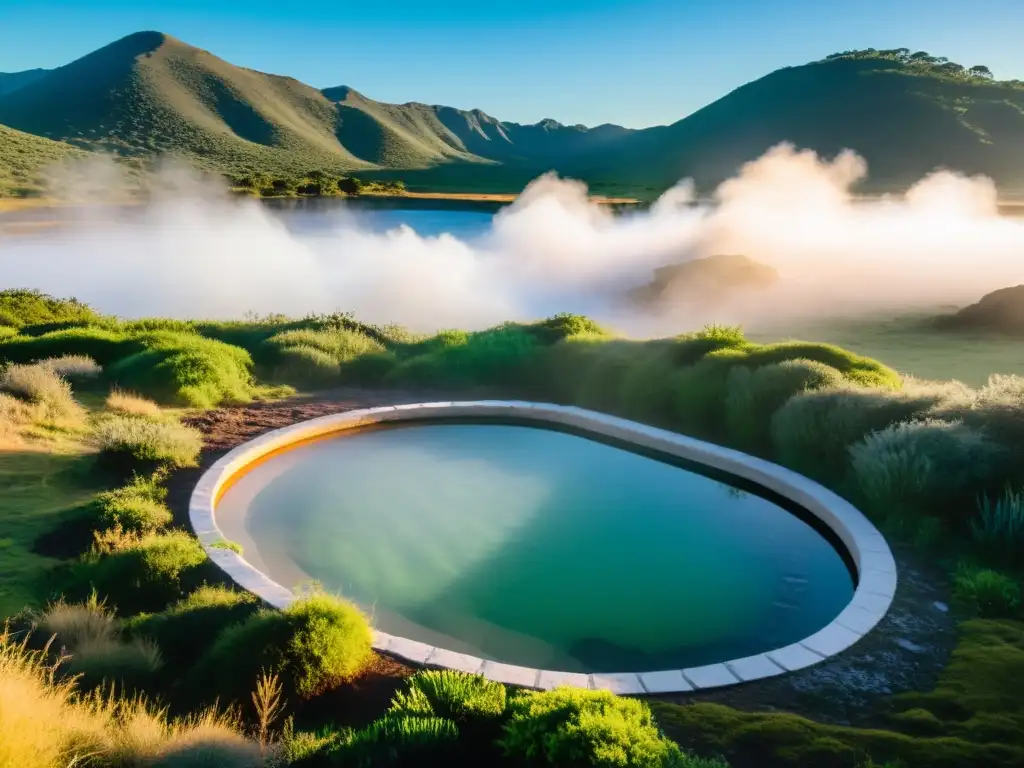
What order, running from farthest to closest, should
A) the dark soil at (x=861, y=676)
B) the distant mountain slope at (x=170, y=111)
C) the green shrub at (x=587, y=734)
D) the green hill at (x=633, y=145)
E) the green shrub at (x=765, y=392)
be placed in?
the green hill at (x=633, y=145), the distant mountain slope at (x=170, y=111), the green shrub at (x=765, y=392), the dark soil at (x=861, y=676), the green shrub at (x=587, y=734)

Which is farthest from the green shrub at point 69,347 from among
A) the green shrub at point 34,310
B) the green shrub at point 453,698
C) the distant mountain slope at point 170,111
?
the distant mountain slope at point 170,111

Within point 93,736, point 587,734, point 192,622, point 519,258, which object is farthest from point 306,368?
point 519,258

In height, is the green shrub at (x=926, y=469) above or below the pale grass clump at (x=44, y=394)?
above

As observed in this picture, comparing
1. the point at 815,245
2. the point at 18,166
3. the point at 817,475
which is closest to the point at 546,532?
the point at 817,475

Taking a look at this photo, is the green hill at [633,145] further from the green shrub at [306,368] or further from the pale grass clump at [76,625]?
the pale grass clump at [76,625]

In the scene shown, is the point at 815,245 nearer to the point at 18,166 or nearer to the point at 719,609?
the point at 719,609

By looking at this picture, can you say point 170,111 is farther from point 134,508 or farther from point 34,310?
point 134,508

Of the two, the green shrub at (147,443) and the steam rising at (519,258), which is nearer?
the green shrub at (147,443)
